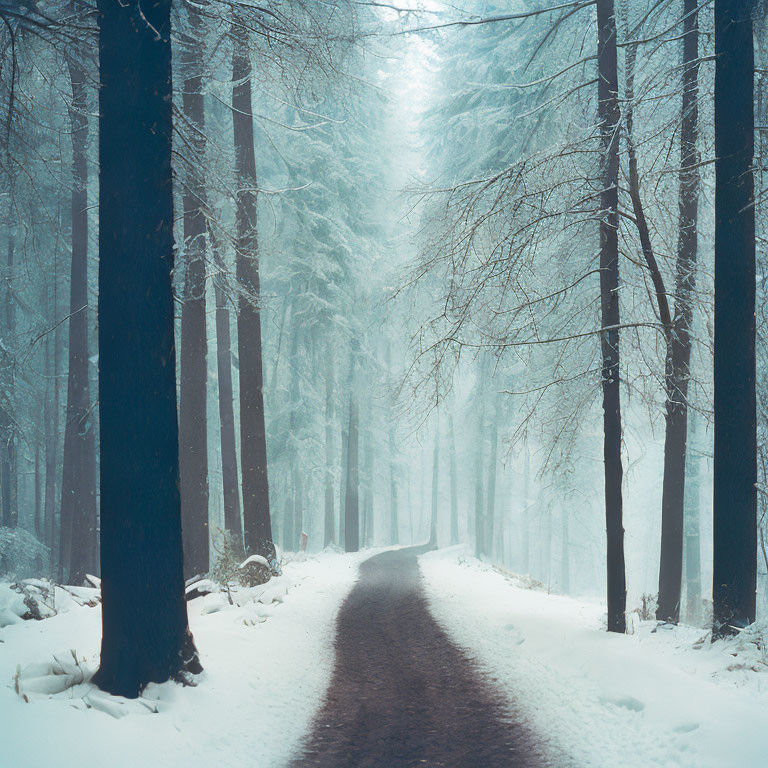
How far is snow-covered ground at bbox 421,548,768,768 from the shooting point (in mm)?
3826

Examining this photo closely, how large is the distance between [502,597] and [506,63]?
487 inches

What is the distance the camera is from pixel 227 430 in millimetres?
15359

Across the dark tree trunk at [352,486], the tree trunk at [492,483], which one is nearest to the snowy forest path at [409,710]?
the dark tree trunk at [352,486]

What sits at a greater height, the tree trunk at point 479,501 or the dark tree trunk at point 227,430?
the dark tree trunk at point 227,430

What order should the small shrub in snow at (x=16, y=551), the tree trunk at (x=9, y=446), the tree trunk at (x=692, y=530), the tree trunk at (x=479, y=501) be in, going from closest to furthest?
the small shrub in snow at (x=16, y=551)
the tree trunk at (x=9, y=446)
the tree trunk at (x=692, y=530)
the tree trunk at (x=479, y=501)

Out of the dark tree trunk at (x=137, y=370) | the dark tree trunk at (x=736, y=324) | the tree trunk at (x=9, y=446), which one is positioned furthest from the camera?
the tree trunk at (x=9, y=446)

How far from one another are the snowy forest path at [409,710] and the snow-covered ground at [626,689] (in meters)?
0.26

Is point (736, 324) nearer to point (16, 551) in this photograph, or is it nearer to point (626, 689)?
point (626, 689)

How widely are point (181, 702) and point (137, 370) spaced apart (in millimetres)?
2705

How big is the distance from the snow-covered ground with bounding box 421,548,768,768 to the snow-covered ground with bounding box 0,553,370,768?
202 cm

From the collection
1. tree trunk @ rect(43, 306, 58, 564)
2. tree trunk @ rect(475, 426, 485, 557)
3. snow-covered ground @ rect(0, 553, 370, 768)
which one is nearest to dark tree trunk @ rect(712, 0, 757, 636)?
snow-covered ground @ rect(0, 553, 370, 768)

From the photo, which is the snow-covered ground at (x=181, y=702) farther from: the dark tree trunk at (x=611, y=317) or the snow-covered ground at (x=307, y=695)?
the dark tree trunk at (x=611, y=317)

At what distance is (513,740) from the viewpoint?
4.32 m

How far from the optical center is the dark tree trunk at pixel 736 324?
231 inches
